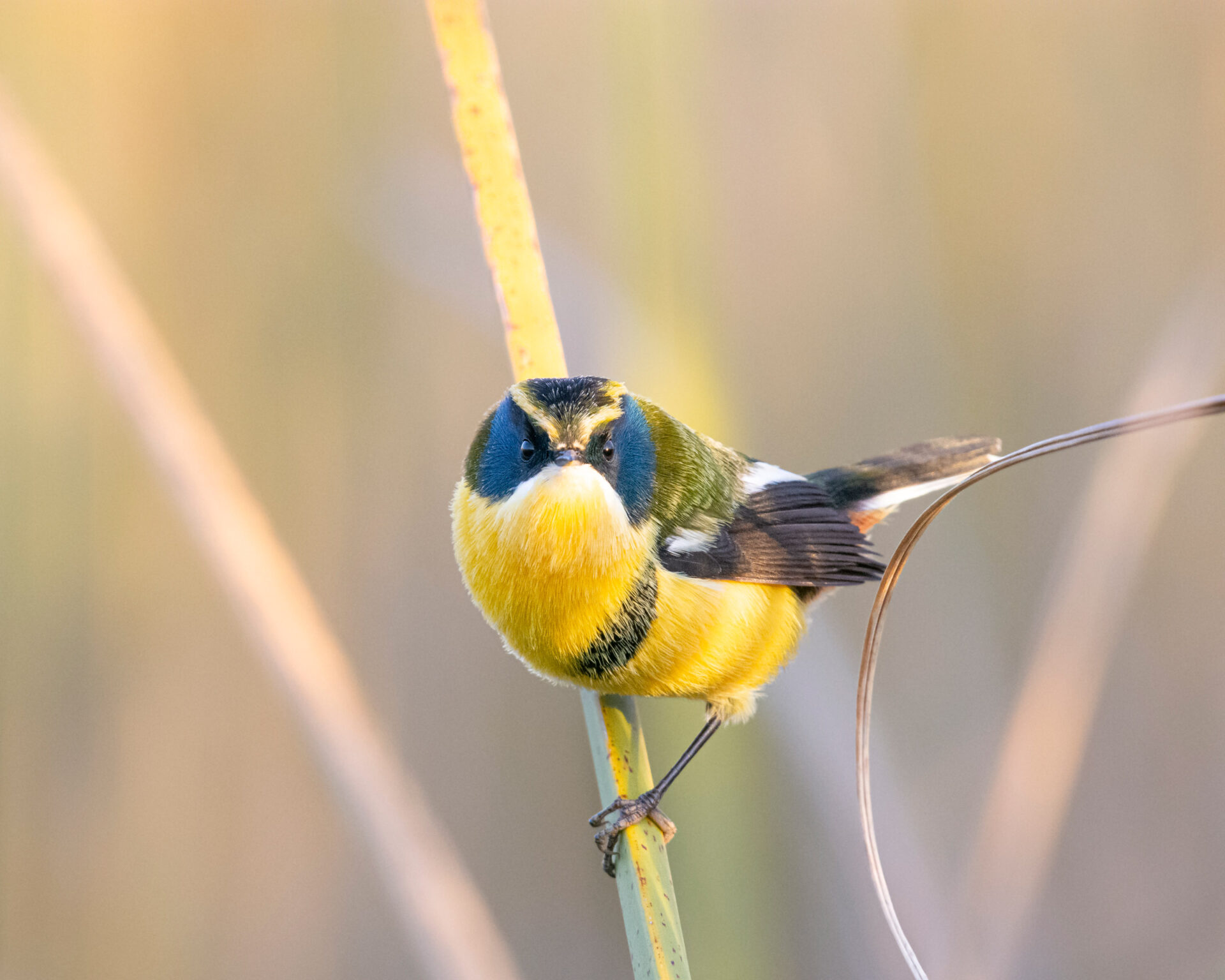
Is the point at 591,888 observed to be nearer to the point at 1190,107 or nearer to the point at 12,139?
the point at 12,139

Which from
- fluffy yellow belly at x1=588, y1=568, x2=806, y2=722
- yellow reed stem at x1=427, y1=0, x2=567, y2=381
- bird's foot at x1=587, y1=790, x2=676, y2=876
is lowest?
bird's foot at x1=587, y1=790, x2=676, y2=876

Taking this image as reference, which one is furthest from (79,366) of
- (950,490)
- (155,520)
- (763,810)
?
(950,490)

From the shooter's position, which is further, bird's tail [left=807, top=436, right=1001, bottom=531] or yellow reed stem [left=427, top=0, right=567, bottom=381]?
bird's tail [left=807, top=436, right=1001, bottom=531]

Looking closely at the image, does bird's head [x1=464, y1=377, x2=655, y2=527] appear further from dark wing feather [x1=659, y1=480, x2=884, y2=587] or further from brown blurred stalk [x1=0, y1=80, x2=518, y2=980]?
brown blurred stalk [x1=0, y1=80, x2=518, y2=980]

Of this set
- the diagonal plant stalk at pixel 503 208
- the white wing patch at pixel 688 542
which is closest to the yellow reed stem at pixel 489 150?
the diagonal plant stalk at pixel 503 208

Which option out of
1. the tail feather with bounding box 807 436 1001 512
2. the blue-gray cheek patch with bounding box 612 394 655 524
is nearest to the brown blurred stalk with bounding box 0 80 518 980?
the blue-gray cheek patch with bounding box 612 394 655 524

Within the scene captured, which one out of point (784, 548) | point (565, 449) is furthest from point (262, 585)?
point (784, 548)

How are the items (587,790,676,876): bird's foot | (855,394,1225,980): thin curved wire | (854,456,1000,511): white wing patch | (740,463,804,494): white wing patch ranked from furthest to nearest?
(854,456,1000,511): white wing patch < (740,463,804,494): white wing patch < (587,790,676,876): bird's foot < (855,394,1225,980): thin curved wire

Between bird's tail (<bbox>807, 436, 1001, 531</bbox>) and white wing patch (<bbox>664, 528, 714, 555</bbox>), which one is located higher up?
bird's tail (<bbox>807, 436, 1001, 531</bbox>)
